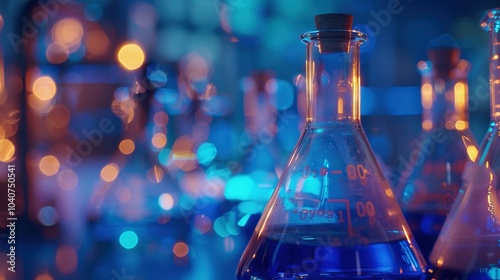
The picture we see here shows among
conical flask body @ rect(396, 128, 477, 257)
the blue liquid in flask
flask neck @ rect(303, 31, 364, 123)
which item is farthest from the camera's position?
conical flask body @ rect(396, 128, 477, 257)

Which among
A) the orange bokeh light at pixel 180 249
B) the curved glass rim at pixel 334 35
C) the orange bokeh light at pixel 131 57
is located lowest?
the orange bokeh light at pixel 180 249

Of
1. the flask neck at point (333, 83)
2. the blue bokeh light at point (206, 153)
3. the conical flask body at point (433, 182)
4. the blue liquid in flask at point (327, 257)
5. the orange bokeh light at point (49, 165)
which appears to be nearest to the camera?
the blue liquid in flask at point (327, 257)

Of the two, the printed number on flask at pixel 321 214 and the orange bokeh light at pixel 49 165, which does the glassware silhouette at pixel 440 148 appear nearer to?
the printed number on flask at pixel 321 214

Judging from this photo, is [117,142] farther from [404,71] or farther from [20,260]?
[404,71]

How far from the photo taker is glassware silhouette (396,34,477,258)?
914 mm

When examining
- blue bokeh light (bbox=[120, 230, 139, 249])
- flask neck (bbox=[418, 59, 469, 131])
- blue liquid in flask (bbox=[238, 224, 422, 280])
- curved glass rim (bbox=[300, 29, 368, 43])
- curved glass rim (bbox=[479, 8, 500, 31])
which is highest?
curved glass rim (bbox=[479, 8, 500, 31])

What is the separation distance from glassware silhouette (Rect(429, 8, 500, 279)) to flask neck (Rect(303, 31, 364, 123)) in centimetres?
16

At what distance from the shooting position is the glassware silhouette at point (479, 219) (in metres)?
0.66

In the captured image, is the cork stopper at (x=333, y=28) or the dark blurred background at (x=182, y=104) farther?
the dark blurred background at (x=182, y=104)

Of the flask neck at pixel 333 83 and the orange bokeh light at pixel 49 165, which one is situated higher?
the flask neck at pixel 333 83

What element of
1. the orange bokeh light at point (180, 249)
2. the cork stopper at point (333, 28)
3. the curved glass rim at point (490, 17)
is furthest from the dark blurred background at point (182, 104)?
the curved glass rim at point (490, 17)

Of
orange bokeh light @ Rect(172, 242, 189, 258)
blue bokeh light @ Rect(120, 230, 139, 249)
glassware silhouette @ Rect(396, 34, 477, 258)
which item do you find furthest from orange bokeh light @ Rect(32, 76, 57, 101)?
glassware silhouette @ Rect(396, 34, 477, 258)

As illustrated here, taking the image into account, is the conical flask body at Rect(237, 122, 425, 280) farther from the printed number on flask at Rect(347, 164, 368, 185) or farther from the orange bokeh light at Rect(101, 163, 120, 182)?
the orange bokeh light at Rect(101, 163, 120, 182)

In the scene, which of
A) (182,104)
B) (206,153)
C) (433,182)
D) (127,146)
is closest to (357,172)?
(433,182)
